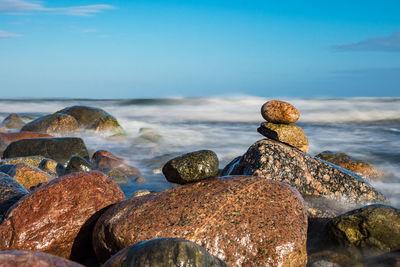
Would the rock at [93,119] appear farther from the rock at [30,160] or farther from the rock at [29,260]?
the rock at [29,260]

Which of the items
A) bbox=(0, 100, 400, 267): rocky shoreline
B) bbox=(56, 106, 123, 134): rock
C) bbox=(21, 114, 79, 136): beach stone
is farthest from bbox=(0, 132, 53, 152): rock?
bbox=(0, 100, 400, 267): rocky shoreline

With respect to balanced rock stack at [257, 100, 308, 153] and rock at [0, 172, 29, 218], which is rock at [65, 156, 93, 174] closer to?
rock at [0, 172, 29, 218]

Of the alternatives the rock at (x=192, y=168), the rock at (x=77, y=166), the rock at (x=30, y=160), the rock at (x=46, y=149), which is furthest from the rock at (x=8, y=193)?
the rock at (x=46, y=149)

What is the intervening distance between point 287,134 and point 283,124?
215mm

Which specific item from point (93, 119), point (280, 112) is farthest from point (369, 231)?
point (93, 119)

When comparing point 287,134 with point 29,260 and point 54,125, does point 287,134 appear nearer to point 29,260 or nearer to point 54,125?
point 29,260

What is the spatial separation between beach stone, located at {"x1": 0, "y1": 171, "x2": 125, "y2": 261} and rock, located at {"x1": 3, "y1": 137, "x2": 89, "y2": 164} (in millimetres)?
5321

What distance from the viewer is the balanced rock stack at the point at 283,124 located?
6.35 metres

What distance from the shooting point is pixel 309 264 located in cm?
430

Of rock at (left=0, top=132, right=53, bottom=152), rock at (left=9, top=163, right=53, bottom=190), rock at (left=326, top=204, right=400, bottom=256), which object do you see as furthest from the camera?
rock at (left=0, top=132, right=53, bottom=152)

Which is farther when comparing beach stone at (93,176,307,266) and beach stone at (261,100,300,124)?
beach stone at (261,100,300,124)

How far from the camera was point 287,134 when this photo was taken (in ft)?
21.0

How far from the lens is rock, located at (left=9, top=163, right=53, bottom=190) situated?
6.49 metres

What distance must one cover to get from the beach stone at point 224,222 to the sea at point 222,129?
332 cm
